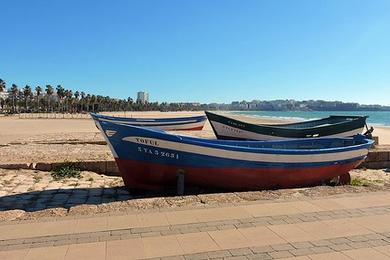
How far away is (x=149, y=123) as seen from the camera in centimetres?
2416

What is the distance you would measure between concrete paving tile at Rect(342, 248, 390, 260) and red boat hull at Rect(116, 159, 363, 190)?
405 centimetres

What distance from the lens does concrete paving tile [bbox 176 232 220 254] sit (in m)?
4.45

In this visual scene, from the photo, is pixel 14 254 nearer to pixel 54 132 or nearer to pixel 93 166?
pixel 93 166

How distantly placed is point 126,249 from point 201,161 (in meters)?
3.85

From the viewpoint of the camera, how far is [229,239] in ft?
15.7

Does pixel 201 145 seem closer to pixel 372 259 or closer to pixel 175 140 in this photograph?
pixel 175 140

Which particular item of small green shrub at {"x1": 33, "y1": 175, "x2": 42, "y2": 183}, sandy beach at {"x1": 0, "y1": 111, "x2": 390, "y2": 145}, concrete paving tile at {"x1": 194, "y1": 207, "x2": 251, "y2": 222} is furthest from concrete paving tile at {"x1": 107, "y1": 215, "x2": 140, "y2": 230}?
sandy beach at {"x1": 0, "y1": 111, "x2": 390, "y2": 145}

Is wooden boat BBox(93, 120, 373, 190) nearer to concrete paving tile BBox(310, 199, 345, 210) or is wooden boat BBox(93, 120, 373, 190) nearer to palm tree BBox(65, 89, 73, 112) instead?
concrete paving tile BBox(310, 199, 345, 210)

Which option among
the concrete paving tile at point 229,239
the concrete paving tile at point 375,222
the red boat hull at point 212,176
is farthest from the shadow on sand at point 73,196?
the concrete paving tile at point 375,222

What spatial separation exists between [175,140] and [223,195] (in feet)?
5.47

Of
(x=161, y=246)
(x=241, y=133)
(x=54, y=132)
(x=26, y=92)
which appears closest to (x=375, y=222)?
(x=161, y=246)

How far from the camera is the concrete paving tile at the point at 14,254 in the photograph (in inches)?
166

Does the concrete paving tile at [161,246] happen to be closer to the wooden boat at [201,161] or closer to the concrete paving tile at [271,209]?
the concrete paving tile at [271,209]

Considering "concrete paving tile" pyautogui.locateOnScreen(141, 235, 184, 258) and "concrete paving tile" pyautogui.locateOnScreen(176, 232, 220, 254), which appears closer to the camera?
"concrete paving tile" pyautogui.locateOnScreen(141, 235, 184, 258)
